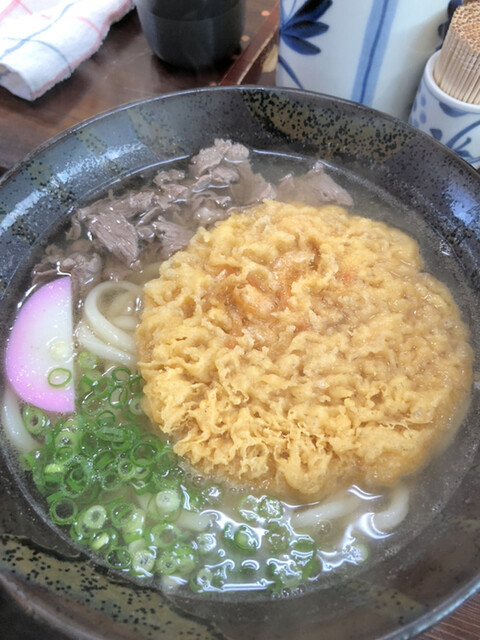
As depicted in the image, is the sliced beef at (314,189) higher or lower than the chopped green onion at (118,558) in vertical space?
higher

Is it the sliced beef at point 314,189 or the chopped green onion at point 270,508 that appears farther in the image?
the sliced beef at point 314,189

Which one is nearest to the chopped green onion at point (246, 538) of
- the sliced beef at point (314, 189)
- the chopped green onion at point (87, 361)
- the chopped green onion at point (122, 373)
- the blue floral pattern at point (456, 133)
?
the chopped green onion at point (122, 373)

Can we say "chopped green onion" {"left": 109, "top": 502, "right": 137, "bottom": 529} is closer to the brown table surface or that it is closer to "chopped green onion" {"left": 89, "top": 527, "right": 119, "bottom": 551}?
"chopped green onion" {"left": 89, "top": 527, "right": 119, "bottom": 551}

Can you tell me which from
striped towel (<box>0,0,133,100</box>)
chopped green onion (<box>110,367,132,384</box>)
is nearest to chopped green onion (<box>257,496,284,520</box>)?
chopped green onion (<box>110,367,132,384</box>)

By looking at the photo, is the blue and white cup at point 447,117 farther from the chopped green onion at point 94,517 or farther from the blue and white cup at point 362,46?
the chopped green onion at point 94,517

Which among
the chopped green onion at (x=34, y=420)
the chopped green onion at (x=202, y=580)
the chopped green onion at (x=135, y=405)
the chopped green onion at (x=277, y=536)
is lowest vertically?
the chopped green onion at (x=202, y=580)

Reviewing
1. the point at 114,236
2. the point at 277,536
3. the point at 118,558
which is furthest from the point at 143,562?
the point at 114,236

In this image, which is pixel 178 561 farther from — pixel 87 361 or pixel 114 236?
pixel 114 236

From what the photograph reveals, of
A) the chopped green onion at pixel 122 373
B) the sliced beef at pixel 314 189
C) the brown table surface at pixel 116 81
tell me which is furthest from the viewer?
the brown table surface at pixel 116 81
